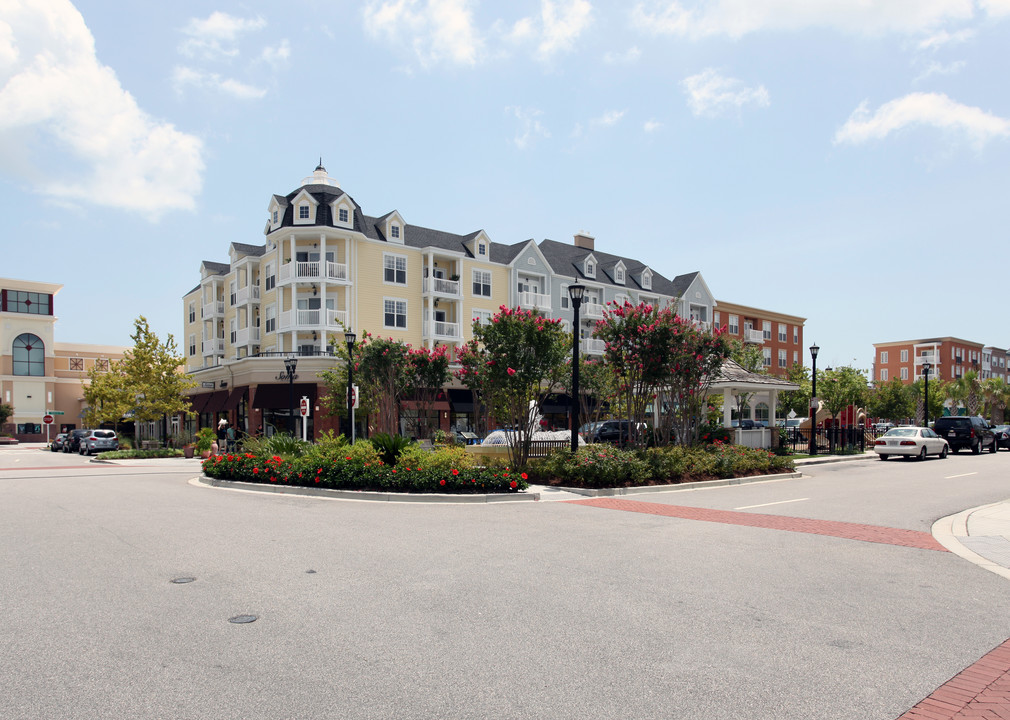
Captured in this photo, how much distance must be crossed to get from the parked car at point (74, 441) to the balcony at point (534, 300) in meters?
28.9

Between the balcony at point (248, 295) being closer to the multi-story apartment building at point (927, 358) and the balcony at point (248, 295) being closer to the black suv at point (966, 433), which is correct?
the black suv at point (966, 433)

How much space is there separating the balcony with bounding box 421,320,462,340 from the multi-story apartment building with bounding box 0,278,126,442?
4852 cm

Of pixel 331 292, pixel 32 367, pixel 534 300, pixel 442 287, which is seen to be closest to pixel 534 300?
pixel 534 300

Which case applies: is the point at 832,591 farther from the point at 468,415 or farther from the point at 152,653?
the point at 468,415

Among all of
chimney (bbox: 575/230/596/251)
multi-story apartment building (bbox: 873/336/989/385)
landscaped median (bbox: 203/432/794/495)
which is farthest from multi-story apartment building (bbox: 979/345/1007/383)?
landscaped median (bbox: 203/432/794/495)

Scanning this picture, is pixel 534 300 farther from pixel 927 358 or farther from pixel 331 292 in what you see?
pixel 927 358

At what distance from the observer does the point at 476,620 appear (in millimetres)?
6109

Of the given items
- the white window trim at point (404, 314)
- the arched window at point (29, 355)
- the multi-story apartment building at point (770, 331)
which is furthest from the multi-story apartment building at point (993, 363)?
the arched window at point (29, 355)

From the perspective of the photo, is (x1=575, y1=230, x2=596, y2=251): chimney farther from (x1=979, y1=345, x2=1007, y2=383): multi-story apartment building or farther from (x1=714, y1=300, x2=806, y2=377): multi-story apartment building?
(x1=979, y1=345, x2=1007, y2=383): multi-story apartment building

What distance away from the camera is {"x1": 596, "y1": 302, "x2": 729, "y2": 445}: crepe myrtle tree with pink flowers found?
66.9ft

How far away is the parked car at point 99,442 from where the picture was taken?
4028 cm

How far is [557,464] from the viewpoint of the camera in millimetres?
18000

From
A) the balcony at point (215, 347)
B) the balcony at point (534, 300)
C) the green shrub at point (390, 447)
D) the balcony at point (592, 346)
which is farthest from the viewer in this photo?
the balcony at point (592, 346)

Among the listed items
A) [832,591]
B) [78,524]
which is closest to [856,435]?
[832,591]
